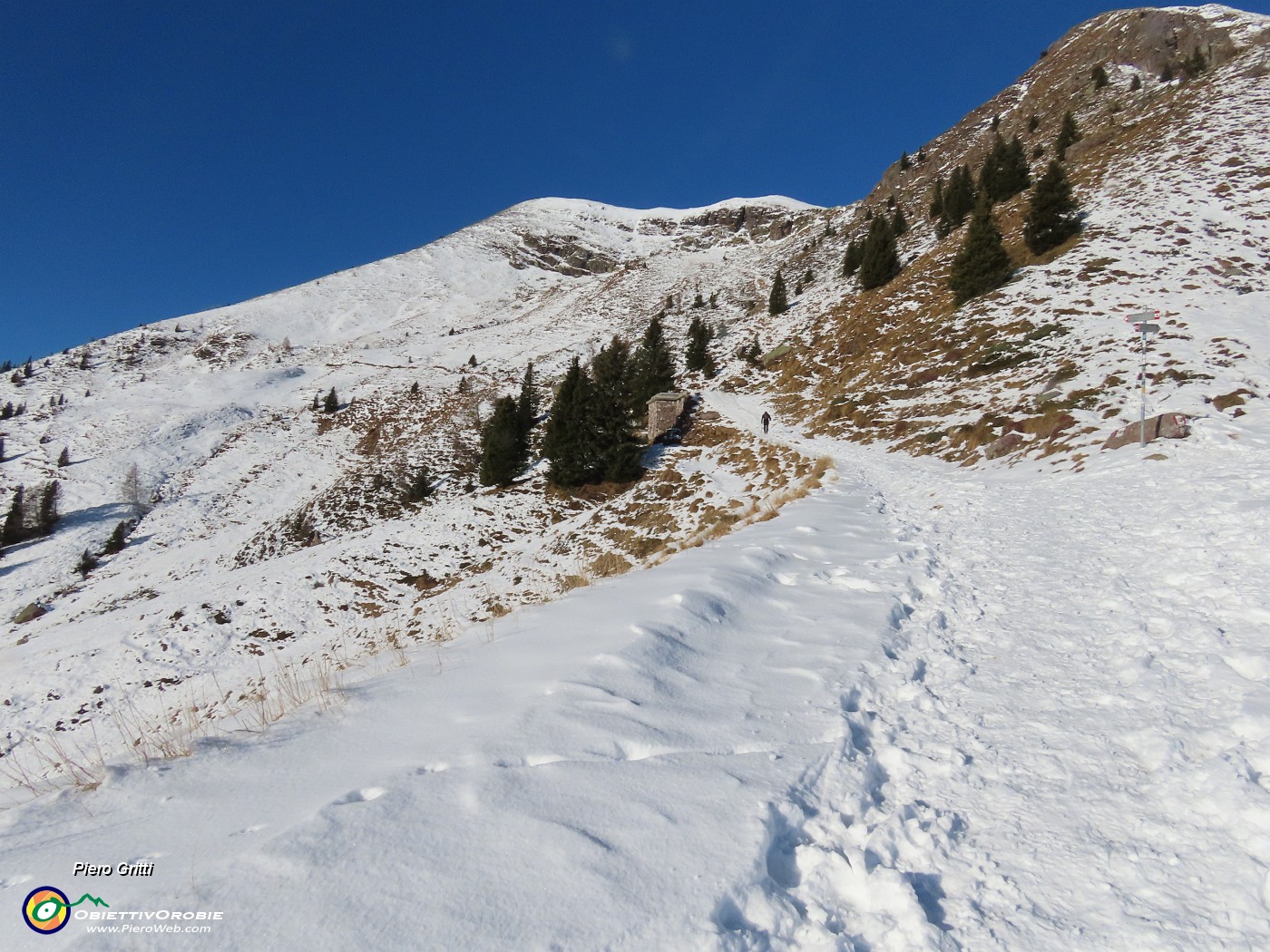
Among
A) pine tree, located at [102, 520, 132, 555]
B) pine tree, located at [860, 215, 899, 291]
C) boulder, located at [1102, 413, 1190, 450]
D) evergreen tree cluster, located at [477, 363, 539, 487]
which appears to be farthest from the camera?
pine tree, located at [860, 215, 899, 291]

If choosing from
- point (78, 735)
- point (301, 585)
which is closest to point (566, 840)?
point (78, 735)

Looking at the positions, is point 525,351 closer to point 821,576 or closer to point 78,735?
point 78,735

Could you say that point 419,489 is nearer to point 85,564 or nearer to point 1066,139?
point 85,564

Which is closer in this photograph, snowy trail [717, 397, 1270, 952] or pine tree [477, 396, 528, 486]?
snowy trail [717, 397, 1270, 952]

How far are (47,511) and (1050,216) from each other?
61281 millimetres

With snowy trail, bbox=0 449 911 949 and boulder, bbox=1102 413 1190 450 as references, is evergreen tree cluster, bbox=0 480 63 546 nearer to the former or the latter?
snowy trail, bbox=0 449 911 949

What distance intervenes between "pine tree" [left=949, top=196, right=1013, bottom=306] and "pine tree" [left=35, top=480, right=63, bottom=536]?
183 feet

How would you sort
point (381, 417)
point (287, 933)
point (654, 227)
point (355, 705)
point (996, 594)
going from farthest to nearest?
point (654, 227)
point (381, 417)
point (996, 594)
point (355, 705)
point (287, 933)

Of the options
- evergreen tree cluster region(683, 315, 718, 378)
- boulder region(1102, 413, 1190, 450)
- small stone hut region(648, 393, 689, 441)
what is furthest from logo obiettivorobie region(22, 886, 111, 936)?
evergreen tree cluster region(683, 315, 718, 378)

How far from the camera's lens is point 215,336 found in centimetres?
7675

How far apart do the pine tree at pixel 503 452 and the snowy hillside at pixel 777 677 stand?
1276mm

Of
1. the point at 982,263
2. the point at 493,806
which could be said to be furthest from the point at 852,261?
the point at 493,806

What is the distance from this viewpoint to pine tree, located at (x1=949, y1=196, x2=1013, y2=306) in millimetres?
26656

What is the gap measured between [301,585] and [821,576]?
1950 centimetres
